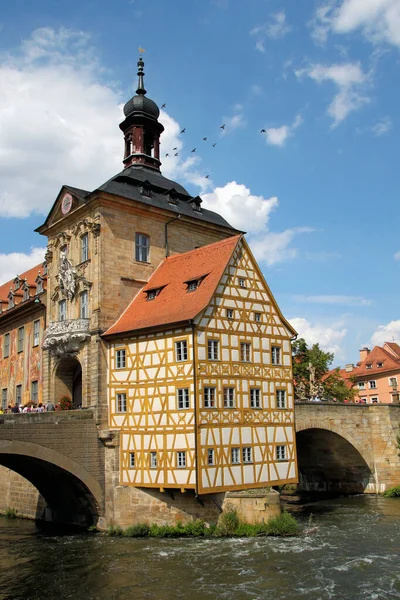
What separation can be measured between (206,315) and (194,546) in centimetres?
796

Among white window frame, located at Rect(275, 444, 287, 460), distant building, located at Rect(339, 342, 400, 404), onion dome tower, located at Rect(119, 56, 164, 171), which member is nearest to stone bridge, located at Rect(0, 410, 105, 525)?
white window frame, located at Rect(275, 444, 287, 460)

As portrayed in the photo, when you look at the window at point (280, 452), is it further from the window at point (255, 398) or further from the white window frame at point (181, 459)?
the white window frame at point (181, 459)

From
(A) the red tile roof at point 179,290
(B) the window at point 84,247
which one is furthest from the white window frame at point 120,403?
(B) the window at point 84,247

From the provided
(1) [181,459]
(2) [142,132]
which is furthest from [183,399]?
(2) [142,132]

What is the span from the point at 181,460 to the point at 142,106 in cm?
1998

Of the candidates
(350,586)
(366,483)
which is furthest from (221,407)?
(366,483)

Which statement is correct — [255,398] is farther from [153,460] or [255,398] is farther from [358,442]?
[358,442]

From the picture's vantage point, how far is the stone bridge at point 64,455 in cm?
2281

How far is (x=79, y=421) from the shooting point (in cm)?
2469

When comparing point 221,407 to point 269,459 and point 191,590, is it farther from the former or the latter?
point 191,590

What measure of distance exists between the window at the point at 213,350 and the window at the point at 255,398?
2.31 m

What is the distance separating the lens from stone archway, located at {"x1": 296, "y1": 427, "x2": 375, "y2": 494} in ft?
112

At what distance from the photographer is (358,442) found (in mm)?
34062

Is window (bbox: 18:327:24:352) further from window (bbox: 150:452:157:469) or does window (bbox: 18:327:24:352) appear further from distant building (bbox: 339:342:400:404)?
distant building (bbox: 339:342:400:404)
